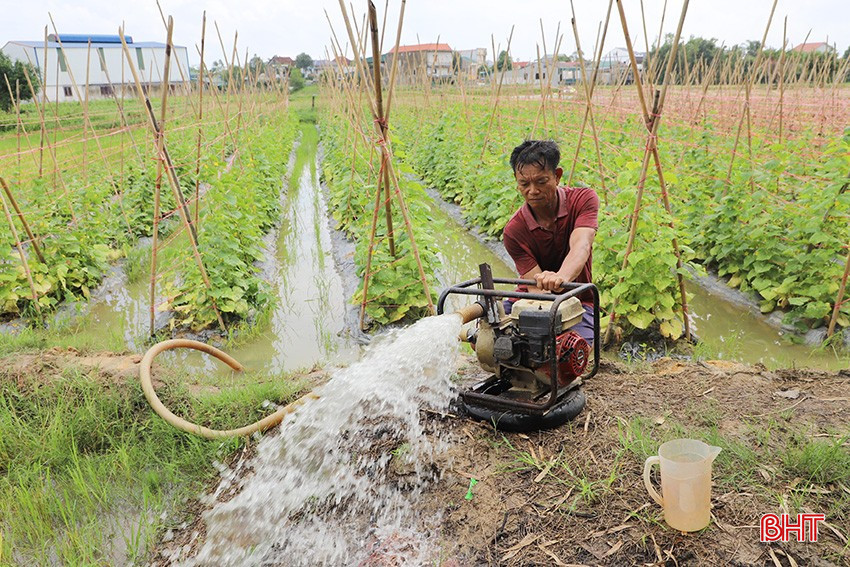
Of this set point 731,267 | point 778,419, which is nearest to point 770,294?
point 731,267

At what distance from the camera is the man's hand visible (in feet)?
9.14

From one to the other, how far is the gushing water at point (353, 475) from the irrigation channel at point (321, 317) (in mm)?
1611

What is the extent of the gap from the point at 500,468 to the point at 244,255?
188 inches

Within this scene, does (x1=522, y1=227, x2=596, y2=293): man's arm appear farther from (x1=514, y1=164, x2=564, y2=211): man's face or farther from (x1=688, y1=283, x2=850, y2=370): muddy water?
(x1=688, y1=283, x2=850, y2=370): muddy water

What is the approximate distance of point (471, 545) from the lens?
2.33 metres

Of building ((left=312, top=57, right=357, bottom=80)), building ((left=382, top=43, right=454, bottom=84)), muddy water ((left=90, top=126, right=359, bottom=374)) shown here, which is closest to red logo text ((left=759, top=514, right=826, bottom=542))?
muddy water ((left=90, top=126, right=359, bottom=374))

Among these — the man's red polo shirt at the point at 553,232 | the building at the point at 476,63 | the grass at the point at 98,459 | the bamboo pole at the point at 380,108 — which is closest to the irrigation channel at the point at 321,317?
the bamboo pole at the point at 380,108

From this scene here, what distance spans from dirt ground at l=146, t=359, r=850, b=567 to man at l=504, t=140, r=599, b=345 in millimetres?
602

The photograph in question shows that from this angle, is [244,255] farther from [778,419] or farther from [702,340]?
[778,419]

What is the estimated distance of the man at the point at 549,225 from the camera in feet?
9.94

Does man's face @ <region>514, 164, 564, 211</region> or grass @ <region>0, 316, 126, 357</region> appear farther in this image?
grass @ <region>0, 316, 126, 357</region>

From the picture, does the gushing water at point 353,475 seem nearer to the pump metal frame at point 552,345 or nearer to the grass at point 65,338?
the pump metal frame at point 552,345

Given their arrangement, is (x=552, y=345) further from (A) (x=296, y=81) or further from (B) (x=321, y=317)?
(A) (x=296, y=81)

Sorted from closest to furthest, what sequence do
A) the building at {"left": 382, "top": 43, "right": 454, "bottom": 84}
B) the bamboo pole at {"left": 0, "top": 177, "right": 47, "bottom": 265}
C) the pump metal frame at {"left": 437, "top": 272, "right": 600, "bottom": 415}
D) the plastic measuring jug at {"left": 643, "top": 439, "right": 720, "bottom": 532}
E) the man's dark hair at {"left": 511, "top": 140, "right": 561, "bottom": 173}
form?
the plastic measuring jug at {"left": 643, "top": 439, "right": 720, "bottom": 532}
the pump metal frame at {"left": 437, "top": 272, "right": 600, "bottom": 415}
the man's dark hair at {"left": 511, "top": 140, "right": 561, "bottom": 173}
the bamboo pole at {"left": 0, "top": 177, "right": 47, "bottom": 265}
the building at {"left": 382, "top": 43, "right": 454, "bottom": 84}
